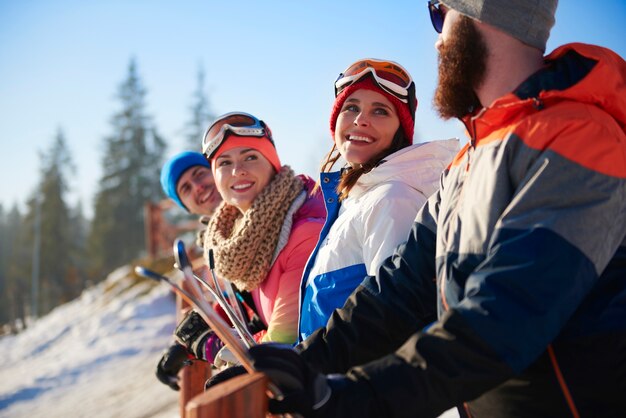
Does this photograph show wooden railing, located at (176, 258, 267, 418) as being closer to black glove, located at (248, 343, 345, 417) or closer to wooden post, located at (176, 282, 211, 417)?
black glove, located at (248, 343, 345, 417)

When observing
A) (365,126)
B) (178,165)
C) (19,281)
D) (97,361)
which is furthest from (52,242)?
(365,126)

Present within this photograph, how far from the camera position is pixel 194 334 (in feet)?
10.1

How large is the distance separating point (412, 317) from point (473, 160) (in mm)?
577

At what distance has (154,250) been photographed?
17.0 meters

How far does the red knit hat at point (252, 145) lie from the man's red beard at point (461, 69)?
1780 mm

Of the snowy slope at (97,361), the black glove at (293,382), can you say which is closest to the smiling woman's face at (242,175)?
the black glove at (293,382)

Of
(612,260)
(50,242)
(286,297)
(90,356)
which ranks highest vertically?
(612,260)

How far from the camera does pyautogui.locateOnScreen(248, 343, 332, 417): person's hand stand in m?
1.12

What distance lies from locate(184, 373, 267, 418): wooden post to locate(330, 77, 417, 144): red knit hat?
5.72ft

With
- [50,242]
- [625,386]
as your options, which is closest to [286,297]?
[625,386]

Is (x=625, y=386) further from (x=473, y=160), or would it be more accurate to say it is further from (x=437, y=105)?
(x=437, y=105)

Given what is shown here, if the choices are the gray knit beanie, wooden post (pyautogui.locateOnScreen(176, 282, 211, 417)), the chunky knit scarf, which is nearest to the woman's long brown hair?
the chunky knit scarf

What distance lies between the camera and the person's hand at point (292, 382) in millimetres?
1122

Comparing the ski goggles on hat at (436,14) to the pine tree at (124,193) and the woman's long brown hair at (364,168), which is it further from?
the pine tree at (124,193)
